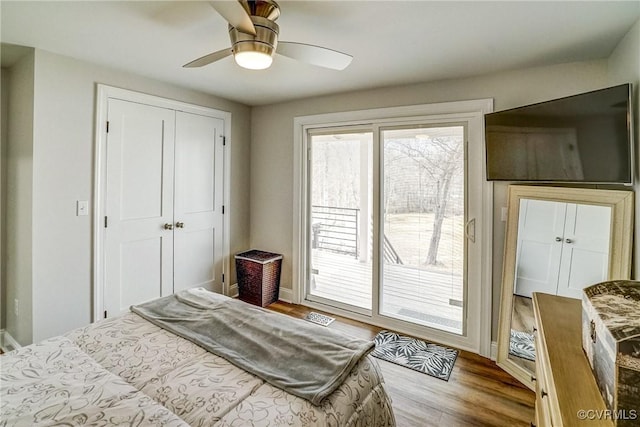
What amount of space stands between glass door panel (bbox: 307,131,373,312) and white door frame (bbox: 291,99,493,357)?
0.11 meters

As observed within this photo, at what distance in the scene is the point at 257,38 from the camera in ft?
4.87

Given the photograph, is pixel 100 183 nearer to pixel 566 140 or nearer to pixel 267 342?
pixel 267 342

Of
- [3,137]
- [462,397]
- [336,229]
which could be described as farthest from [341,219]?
[3,137]

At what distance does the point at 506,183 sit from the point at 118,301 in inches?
138

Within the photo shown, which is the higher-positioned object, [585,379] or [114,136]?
[114,136]

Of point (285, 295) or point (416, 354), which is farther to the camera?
point (285, 295)

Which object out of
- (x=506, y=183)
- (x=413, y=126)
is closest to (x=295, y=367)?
(x=506, y=183)

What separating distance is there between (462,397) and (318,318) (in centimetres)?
156

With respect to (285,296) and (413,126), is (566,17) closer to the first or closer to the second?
(413,126)

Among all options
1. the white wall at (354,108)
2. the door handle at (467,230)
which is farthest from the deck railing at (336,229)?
the door handle at (467,230)

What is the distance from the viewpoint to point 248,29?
1.43m

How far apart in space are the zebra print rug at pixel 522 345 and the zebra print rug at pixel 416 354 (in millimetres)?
448

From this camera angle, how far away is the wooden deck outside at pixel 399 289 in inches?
111

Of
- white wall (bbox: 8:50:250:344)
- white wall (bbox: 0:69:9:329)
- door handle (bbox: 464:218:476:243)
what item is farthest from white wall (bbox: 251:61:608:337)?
white wall (bbox: 0:69:9:329)
